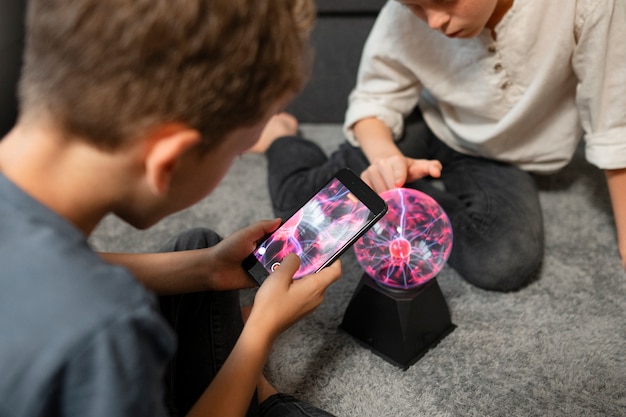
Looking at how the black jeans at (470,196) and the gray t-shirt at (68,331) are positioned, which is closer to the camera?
the gray t-shirt at (68,331)

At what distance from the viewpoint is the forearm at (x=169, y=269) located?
2.39 feet

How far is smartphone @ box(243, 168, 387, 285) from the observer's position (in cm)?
74

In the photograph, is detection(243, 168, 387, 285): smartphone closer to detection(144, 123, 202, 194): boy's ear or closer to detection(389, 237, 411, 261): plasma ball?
detection(389, 237, 411, 261): plasma ball

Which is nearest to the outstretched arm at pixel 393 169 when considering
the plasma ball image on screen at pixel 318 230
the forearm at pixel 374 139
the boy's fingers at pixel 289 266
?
the forearm at pixel 374 139

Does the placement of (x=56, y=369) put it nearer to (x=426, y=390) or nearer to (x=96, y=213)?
(x=96, y=213)

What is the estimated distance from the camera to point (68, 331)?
416 mm

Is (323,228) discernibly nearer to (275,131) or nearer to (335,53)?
(275,131)

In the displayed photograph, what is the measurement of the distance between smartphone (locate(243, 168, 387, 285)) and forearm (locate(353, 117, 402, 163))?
21cm

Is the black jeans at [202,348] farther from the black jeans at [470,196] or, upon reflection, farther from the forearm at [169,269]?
the black jeans at [470,196]

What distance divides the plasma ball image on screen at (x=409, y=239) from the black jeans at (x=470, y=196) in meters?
0.13

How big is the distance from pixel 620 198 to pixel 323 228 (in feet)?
1.55

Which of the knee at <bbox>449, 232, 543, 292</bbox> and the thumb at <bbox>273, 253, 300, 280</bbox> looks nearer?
the thumb at <bbox>273, 253, 300, 280</bbox>

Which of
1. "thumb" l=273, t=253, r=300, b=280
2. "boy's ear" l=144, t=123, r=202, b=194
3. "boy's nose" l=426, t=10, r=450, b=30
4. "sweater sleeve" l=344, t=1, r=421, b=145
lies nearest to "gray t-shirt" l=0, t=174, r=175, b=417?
"boy's ear" l=144, t=123, r=202, b=194

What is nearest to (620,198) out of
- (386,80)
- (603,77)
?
(603,77)
